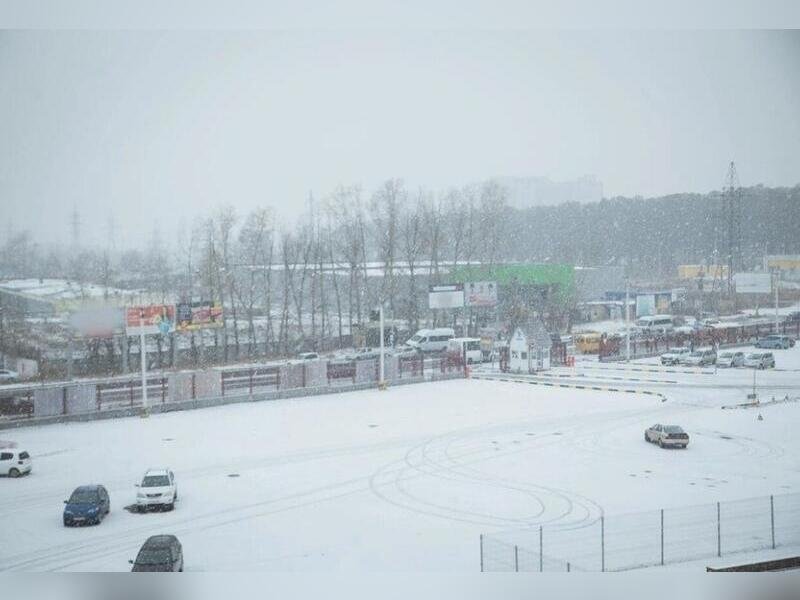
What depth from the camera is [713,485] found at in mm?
6629

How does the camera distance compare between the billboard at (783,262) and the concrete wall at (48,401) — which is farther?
the billboard at (783,262)

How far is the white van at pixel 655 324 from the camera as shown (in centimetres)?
1923

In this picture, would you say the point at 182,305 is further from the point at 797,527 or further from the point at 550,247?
the point at 797,527

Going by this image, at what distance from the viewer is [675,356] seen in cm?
1497

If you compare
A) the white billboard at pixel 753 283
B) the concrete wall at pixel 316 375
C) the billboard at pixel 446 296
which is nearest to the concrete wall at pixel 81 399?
the concrete wall at pixel 316 375

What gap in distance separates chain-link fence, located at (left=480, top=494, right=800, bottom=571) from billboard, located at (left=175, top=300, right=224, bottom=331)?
9570 mm

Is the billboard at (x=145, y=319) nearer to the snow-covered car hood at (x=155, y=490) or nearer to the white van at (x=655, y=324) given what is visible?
the snow-covered car hood at (x=155, y=490)

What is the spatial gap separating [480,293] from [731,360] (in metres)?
5.78

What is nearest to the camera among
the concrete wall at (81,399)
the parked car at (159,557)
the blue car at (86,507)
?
the parked car at (159,557)

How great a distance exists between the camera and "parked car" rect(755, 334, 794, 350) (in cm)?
1505

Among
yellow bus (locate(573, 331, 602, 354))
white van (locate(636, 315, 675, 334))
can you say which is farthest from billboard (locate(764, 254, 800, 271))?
white van (locate(636, 315, 675, 334))

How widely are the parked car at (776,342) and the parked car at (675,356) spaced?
1.40 m

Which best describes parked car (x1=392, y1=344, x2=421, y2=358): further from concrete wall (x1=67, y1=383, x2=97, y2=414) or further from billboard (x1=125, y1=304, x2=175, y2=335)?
concrete wall (x1=67, y1=383, x2=97, y2=414)

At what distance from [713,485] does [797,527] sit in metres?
1.13
